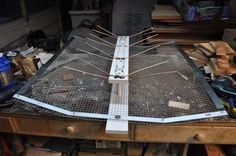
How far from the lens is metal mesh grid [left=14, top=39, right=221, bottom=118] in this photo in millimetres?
743

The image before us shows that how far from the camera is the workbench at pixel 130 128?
2.51ft

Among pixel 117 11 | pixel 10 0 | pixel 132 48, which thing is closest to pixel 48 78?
pixel 132 48

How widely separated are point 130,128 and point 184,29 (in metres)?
1.05

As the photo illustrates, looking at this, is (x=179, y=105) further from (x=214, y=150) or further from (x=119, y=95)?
(x=214, y=150)

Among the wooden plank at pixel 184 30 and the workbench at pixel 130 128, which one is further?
the wooden plank at pixel 184 30

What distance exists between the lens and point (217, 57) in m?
1.13

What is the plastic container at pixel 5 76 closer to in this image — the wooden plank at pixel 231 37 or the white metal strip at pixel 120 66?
the white metal strip at pixel 120 66

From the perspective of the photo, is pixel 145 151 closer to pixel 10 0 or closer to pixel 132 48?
pixel 132 48

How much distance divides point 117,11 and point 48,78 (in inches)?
66.6

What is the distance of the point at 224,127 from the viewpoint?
0.77 meters

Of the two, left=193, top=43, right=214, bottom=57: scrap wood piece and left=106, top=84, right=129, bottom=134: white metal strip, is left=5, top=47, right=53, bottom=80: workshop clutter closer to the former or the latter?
left=106, top=84, right=129, bottom=134: white metal strip

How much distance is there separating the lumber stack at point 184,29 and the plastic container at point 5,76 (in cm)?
97

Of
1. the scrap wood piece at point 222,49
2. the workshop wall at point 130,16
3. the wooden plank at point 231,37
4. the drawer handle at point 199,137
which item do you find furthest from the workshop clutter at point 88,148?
the workshop wall at point 130,16

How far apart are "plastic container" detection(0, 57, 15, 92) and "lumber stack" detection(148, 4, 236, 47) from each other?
3.20ft
